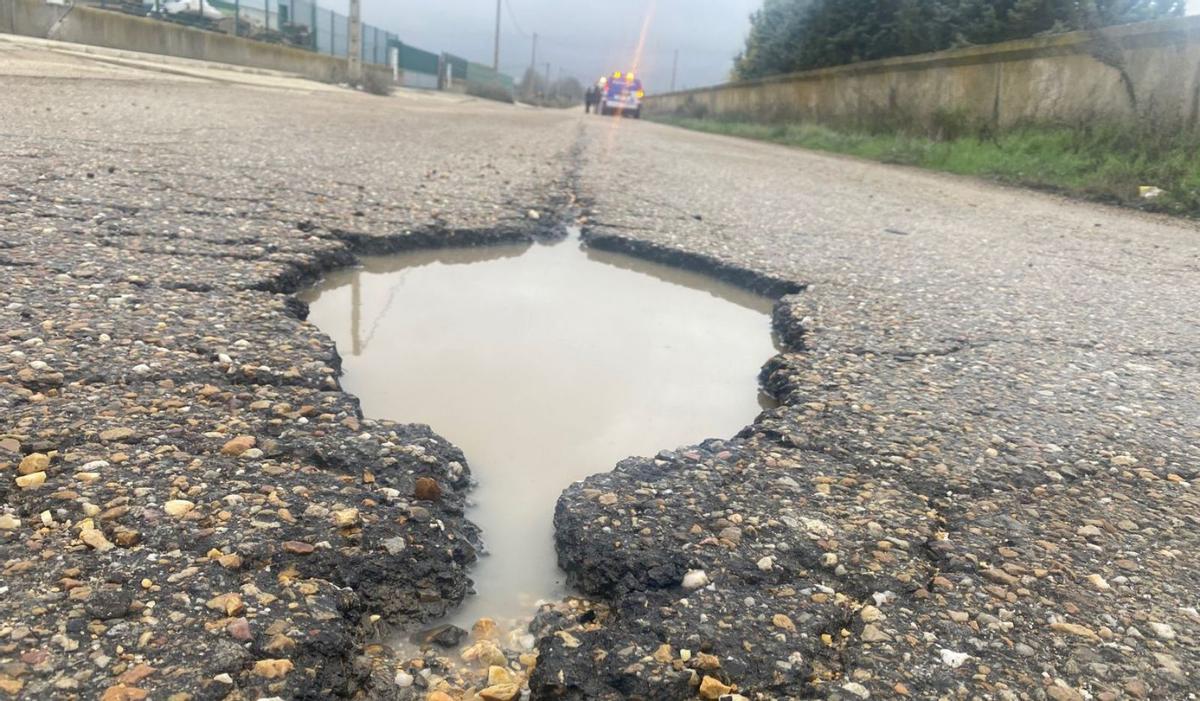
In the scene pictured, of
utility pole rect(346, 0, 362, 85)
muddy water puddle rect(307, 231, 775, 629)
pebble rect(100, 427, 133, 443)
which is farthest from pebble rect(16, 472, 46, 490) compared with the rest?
utility pole rect(346, 0, 362, 85)

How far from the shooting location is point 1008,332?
113 inches

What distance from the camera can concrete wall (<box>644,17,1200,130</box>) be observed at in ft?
27.4

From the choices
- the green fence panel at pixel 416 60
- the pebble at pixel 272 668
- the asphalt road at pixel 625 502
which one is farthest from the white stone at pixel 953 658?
the green fence panel at pixel 416 60

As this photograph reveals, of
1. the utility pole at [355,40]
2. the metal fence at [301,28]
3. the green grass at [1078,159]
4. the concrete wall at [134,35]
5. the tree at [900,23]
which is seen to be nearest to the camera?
the green grass at [1078,159]

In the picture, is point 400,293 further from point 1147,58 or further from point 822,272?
point 1147,58

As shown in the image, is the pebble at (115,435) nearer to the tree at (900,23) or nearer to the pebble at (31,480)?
the pebble at (31,480)

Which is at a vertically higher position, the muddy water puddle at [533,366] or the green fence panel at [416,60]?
the green fence panel at [416,60]

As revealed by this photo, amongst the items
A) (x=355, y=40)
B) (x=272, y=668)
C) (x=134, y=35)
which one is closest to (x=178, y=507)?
(x=272, y=668)

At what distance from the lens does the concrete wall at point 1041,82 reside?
8352 mm

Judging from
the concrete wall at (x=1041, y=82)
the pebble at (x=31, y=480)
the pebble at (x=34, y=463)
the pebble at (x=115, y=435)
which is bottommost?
the pebble at (x=31, y=480)

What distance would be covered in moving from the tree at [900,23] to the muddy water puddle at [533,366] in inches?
357

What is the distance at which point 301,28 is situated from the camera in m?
26.5

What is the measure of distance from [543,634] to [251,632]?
430 mm

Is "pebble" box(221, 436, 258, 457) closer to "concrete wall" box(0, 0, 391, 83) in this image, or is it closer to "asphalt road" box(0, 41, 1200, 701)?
"asphalt road" box(0, 41, 1200, 701)
